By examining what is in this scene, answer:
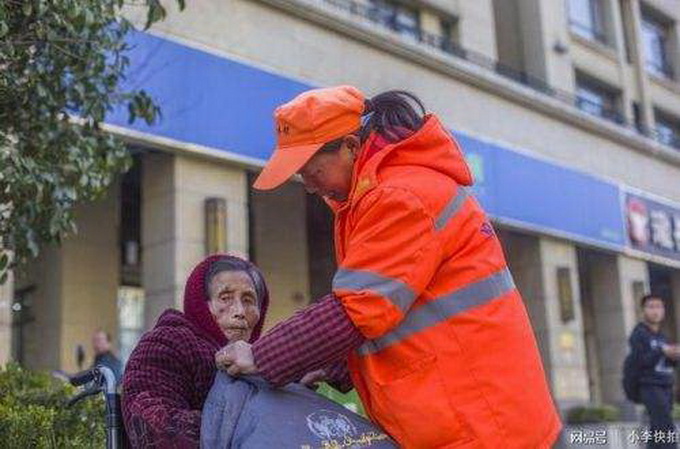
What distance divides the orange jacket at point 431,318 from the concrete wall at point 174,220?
8.60 m

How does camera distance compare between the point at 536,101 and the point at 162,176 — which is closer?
the point at 162,176

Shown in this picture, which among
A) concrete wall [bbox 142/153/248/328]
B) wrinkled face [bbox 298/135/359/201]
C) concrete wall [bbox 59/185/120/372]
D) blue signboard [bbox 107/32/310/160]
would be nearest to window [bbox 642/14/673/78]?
blue signboard [bbox 107/32/310/160]

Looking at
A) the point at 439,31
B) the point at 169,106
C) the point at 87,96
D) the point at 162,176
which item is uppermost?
the point at 439,31

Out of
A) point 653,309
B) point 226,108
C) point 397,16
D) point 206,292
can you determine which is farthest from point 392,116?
point 397,16

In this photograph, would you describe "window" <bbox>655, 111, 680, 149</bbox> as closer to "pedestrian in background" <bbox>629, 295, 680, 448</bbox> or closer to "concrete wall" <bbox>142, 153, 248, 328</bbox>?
"concrete wall" <bbox>142, 153, 248, 328</bbox>

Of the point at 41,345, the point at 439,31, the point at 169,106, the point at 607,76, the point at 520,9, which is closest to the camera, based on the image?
the point at 169,106

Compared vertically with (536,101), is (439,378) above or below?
below

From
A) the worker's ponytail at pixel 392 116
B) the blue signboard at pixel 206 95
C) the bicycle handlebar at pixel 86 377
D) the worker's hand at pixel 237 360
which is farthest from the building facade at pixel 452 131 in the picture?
the worker's hand at pixel 237 360

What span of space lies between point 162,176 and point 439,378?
927cm

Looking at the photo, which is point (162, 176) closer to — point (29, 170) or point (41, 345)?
point (41, 345)

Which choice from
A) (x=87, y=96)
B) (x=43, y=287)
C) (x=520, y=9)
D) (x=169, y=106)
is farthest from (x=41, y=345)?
(x=520, y=9)

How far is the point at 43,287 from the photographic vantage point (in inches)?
499

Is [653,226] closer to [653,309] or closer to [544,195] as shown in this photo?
[544,195]

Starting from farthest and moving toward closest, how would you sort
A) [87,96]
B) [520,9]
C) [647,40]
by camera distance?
1. [647,40]
2. [520,9]
3. [87,96]
